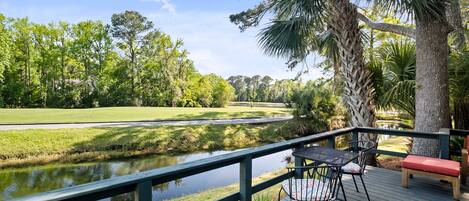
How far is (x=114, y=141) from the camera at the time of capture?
11.8m

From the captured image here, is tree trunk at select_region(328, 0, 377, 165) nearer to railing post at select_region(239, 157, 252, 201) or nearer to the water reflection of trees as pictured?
railing post at select_region(239, 157, 252, 201)

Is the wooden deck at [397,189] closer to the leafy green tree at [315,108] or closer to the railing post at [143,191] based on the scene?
the railing post at [143,191]

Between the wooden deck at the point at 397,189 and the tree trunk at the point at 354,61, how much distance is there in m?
1.48

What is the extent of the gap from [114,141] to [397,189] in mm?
11015

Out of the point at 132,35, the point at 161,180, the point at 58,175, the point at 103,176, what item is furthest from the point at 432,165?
the point at 132,35

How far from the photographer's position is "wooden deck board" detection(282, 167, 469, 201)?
3289 millimetres

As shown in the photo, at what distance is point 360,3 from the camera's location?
→ 15.0 feet

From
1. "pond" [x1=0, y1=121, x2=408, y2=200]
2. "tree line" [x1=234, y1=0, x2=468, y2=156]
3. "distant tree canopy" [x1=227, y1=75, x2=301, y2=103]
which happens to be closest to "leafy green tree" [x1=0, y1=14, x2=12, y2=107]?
"pond" [x1=0, y1=121, x2=408, y2=200]

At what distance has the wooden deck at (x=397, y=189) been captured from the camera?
10.8 feet

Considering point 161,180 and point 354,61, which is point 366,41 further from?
point 161,180

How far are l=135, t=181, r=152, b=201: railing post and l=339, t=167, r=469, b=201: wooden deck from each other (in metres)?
2.48

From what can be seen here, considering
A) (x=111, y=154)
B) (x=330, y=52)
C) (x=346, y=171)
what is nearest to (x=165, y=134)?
(x=111, y=154)

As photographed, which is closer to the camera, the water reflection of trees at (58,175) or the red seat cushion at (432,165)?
the red seat cushion at (432,165)

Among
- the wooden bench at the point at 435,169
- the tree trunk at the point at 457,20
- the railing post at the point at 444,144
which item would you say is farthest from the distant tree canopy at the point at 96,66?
the wooden bench at the point at 435,169
